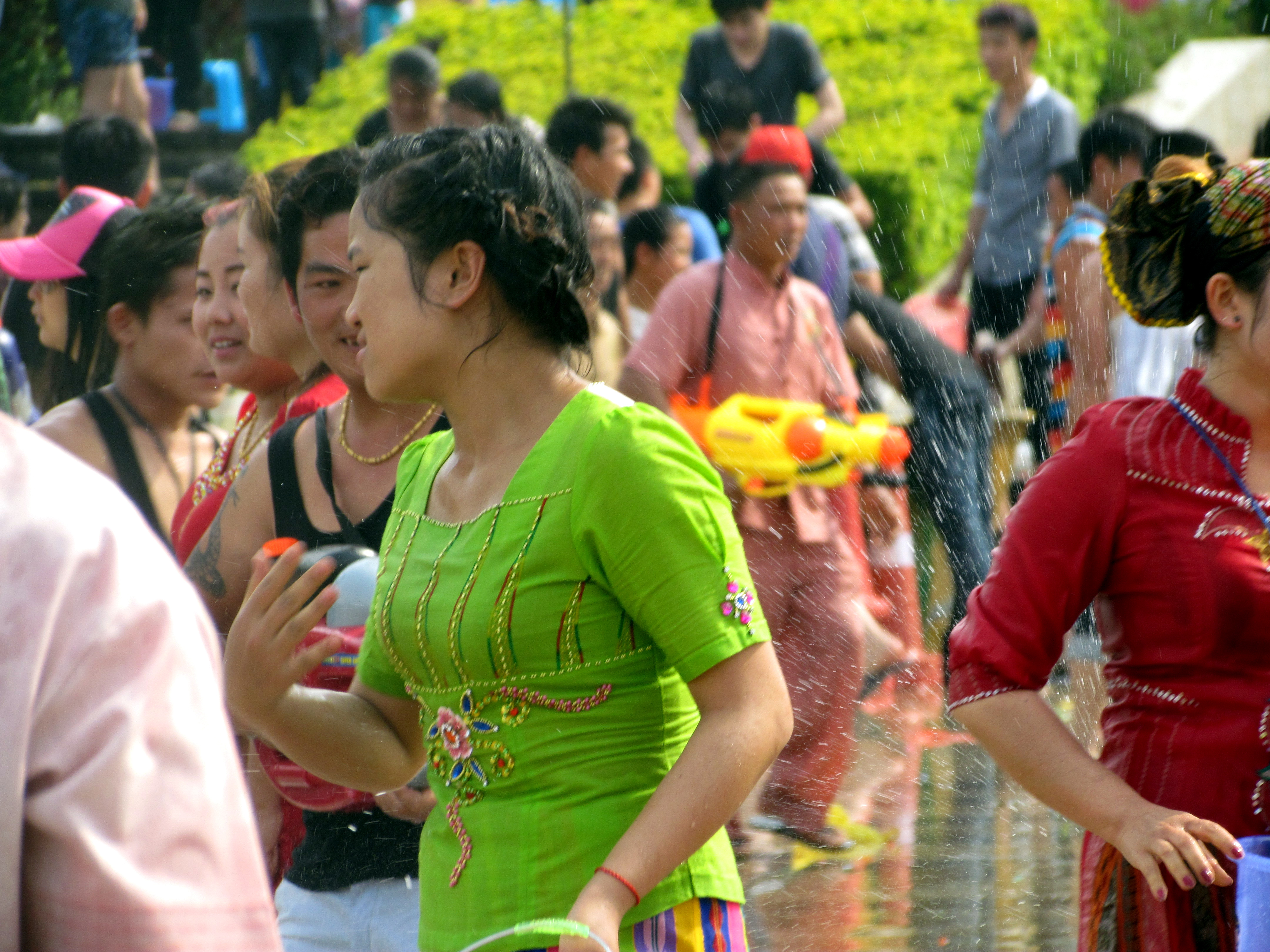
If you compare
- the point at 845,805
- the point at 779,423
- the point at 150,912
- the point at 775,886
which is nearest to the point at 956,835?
the point at 845,805

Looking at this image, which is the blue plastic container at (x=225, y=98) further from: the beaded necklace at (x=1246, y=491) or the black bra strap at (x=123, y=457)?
the beaded necklace at (x=1246, y=491)

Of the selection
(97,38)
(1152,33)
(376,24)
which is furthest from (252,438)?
(1152,33)

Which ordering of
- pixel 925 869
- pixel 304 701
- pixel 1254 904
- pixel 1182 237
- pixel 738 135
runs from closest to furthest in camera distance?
pixel 1254 904 < pixel 304 701 < pixel 1182 237 < pixel 925 869 < pixel 738 135

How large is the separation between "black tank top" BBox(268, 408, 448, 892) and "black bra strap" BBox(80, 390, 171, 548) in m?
1.04

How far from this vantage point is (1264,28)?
39.8 ft

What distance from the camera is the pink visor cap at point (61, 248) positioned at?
420cm

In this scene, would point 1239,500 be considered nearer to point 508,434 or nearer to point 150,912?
point 508,434

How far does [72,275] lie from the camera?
419 centimetres

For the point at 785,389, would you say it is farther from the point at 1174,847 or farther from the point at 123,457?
the point at 1174,847

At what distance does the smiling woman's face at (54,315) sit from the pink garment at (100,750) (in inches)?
147

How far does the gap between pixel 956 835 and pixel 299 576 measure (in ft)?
10.0

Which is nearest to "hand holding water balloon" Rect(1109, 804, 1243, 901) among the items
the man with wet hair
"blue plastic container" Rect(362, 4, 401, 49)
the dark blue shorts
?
the man with wet hair

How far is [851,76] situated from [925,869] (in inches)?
318

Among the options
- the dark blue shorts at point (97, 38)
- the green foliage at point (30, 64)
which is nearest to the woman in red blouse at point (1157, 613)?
the dark blue shorts at point (97, 38)
